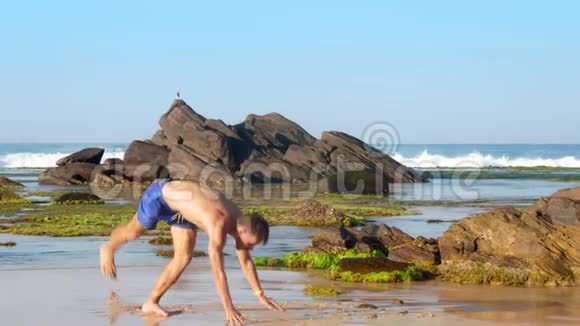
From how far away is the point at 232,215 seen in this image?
9.49m

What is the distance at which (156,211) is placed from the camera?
32.3 feet

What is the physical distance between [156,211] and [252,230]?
1206mm

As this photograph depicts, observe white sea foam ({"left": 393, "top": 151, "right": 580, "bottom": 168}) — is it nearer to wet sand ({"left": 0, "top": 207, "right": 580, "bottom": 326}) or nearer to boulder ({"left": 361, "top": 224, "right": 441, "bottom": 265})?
boulder ({"left": 361, "top": 224, "right": 441, "bottom": 265})

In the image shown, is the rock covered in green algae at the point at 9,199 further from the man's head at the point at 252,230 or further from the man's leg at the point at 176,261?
the man's head at the point at 252,230

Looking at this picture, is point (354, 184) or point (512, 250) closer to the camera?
point (512, 250)

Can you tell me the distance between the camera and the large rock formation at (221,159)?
2148 inches

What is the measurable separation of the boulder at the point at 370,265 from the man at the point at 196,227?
4.14m

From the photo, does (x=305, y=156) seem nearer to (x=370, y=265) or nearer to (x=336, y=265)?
(x=336, y=265)

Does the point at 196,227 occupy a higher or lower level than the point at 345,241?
higher

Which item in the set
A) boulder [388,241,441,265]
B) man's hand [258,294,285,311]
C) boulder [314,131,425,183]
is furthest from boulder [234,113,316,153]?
man's hand [258,294,285,311]

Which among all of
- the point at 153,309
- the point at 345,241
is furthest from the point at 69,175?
the point at 153,309

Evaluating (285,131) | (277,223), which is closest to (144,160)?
(285,131)

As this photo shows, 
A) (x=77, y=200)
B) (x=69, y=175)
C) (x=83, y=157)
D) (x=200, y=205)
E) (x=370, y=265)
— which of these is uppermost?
(x=83, y=157)

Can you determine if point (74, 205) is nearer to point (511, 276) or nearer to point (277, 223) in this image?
point (277, 223)
